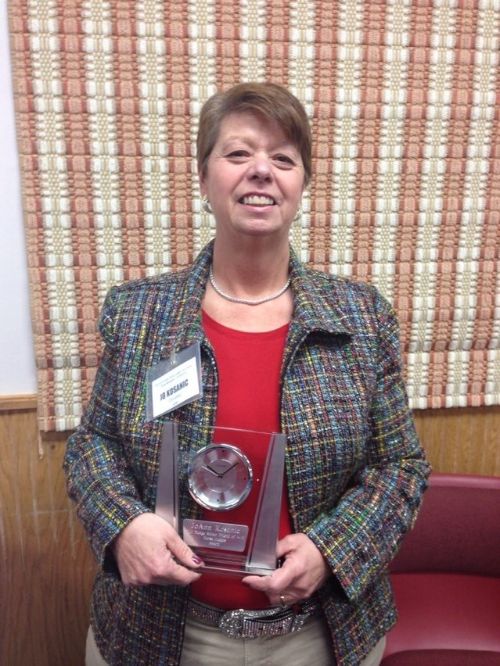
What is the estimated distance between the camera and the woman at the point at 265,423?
0.86 meters

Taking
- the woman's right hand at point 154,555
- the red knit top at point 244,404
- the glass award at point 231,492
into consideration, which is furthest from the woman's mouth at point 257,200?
the woman's right hand at point 154,555

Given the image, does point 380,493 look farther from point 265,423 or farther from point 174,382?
point 174,382

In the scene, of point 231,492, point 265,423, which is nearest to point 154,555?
point 231,492

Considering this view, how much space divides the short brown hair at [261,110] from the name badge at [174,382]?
316 mm

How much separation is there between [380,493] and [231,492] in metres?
0.25

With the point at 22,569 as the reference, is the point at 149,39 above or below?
above

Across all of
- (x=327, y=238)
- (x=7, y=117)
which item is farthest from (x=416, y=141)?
(x=7, y=117)

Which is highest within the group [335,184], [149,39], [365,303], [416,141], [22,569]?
[149,39]

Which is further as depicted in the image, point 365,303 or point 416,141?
point 416,141

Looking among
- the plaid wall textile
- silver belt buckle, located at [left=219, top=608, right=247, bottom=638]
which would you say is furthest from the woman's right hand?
the plaid wall textile

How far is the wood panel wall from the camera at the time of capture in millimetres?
1452

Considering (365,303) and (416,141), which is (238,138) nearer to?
(365,303)

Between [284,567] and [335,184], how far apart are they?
0.94 meters

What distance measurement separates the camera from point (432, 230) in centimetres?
151
